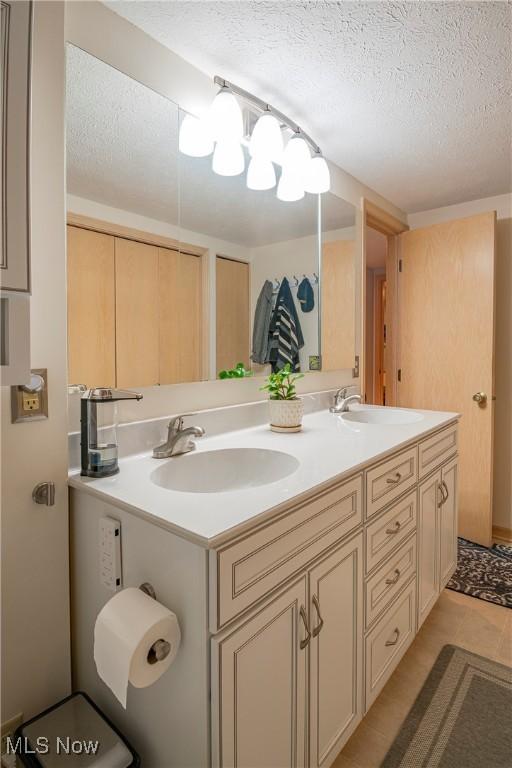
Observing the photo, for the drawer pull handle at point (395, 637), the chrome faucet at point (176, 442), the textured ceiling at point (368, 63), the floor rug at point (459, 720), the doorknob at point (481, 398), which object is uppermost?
the textured ceiling at point (368, 63)

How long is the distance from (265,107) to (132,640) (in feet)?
5.72

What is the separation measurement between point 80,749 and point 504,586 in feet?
6.77

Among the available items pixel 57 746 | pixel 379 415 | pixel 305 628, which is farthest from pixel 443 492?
pixel 57 746

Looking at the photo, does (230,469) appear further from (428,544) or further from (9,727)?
(428,544)

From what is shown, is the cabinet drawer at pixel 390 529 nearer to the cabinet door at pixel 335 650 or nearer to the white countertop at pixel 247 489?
the cabinet door at pixel 335 650

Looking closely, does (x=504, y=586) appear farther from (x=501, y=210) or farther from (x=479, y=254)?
(x=501, y=210)

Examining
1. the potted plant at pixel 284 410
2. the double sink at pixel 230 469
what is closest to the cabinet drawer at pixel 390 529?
the double sink at pixel 230 469

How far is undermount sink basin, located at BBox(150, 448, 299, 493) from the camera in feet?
4.06

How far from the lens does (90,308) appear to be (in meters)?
1.19

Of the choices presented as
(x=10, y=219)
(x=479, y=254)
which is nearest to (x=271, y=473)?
(x=10, y=219)

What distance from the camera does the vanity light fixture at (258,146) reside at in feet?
4.84

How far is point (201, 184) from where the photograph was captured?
1521mm

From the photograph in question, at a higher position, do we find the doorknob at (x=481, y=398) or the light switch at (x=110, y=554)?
the doorknob at (x=481, y=398)

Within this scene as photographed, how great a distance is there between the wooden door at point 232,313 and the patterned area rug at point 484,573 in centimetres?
163
